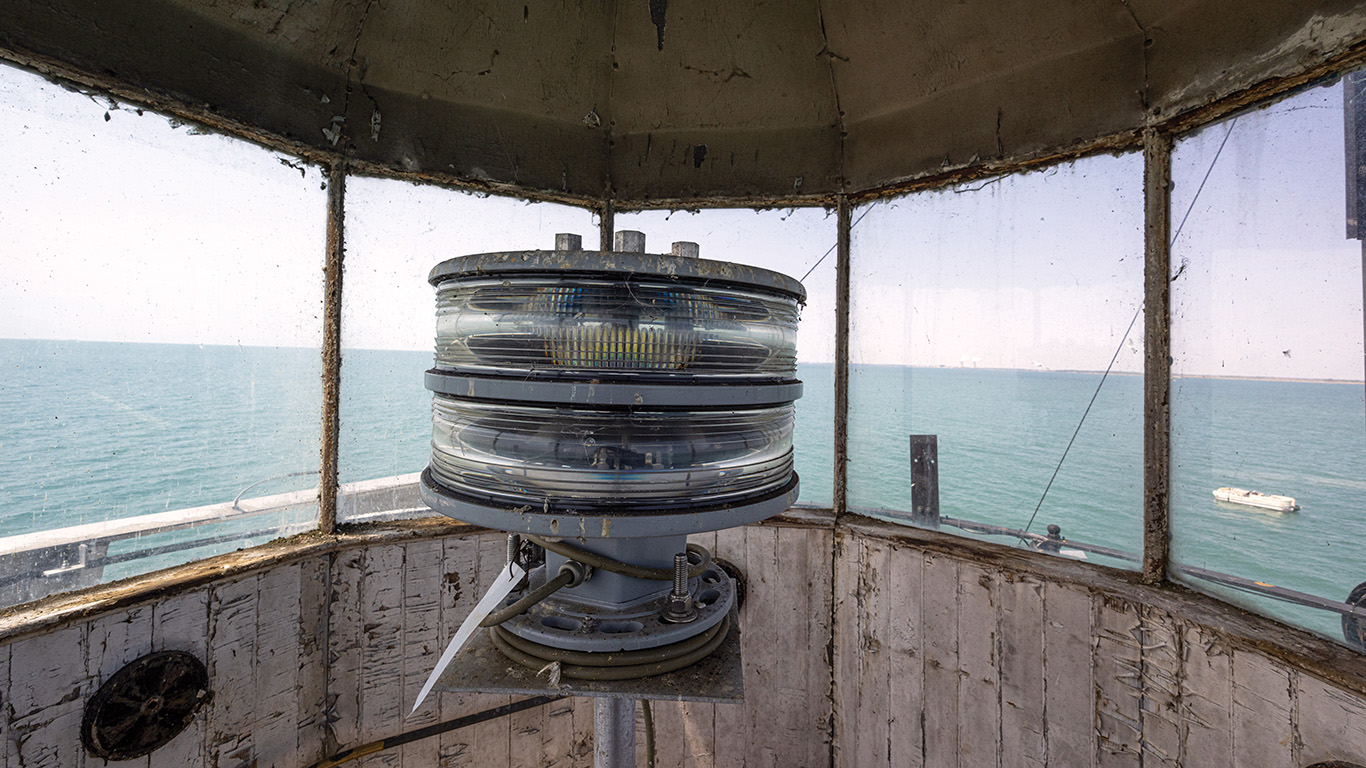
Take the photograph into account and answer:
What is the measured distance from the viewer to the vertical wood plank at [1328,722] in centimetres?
115

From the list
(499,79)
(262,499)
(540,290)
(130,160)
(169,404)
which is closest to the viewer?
(540,290)

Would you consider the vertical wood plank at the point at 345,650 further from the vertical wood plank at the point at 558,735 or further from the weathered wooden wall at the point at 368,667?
the vertical wood plank at the point at 558,735

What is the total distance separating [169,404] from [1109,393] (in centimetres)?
280

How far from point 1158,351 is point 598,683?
5.55 feet

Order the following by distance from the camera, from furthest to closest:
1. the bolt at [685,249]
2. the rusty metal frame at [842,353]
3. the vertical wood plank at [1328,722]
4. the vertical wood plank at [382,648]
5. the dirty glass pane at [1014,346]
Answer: the rusty metal frame at [842,353] → the vertical wood plank at [382,648] → the dirty glass pane at [1014,346] → the vertical wood plank at [1328,722] → the bolt at [685,249]

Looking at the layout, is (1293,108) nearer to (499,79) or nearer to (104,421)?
(499,79)

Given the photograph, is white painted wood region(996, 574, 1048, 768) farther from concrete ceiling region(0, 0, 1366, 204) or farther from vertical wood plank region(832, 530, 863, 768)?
concrete ceiling region(0, 0, 1366, 204)

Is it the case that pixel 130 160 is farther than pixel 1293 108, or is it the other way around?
pixel 130 160

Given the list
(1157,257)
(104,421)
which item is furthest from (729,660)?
(104,421)

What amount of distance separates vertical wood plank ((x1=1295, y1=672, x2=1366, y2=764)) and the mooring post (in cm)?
97

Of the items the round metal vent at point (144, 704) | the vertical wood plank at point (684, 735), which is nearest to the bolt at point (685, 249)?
the round metal vent at point (144, 704)

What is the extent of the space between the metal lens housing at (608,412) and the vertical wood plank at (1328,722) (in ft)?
4.13

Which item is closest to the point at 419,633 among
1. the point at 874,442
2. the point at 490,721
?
the point at 490,721

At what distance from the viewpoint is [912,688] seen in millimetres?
1896
